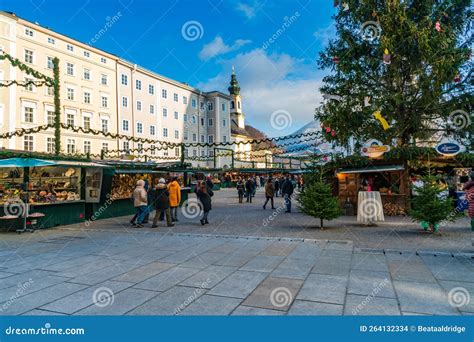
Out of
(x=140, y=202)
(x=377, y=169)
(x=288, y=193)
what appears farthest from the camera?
(x=288, y=193)

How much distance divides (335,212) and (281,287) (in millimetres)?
6519

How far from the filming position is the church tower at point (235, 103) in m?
87.2

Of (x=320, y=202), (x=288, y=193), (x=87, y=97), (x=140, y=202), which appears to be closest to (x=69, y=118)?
(x=87, y=97)

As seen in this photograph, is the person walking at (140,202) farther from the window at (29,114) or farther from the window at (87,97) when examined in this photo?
the window at (87,97)

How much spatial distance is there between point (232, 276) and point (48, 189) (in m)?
11.4

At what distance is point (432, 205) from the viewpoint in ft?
32.2

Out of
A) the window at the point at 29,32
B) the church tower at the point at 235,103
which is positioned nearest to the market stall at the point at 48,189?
the window at the point at 29,32

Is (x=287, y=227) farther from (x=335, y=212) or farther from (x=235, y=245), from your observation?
(x=235, y=245)

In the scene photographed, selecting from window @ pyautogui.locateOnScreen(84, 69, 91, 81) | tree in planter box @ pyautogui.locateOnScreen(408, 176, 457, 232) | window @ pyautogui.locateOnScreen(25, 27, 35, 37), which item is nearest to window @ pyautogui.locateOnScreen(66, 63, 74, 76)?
window @ pyautogui.locateOnScreen(84, 69, 91, 81)

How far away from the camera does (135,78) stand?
2016 inches

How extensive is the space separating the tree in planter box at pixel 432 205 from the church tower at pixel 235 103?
79719 mm

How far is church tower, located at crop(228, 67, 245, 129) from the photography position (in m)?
87.2

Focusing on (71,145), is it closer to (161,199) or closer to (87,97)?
(87,97)

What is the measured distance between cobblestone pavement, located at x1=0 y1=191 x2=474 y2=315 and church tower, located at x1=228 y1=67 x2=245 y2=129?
264 ft
